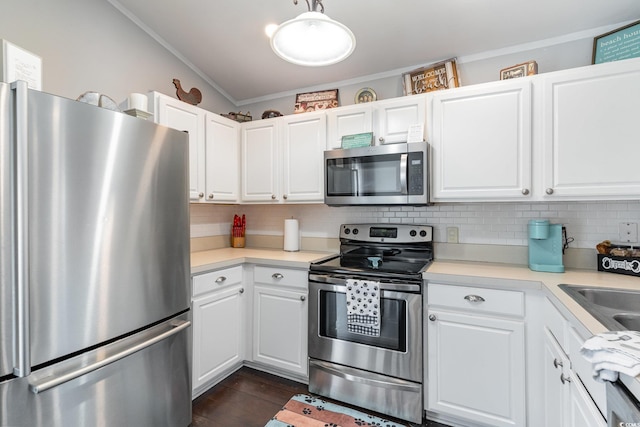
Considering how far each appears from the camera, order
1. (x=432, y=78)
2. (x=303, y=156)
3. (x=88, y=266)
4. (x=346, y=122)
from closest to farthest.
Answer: (x=88, y=266) < (x=432, y=78) < (x=346, y=122) < (x=303, y=156)

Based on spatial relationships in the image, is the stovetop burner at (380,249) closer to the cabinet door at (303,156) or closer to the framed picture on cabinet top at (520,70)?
the cabinet door at (303,156)

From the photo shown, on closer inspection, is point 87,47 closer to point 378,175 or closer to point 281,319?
point 378,175

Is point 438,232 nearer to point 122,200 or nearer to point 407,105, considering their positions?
point 407,105

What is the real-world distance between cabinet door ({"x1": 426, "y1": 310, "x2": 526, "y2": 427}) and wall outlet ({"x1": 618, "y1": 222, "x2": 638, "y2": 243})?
958 millimetres

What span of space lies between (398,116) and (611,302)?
1579 mm

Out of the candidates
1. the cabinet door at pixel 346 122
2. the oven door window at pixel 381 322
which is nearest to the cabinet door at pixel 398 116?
the cabinet door at pixel 346 122

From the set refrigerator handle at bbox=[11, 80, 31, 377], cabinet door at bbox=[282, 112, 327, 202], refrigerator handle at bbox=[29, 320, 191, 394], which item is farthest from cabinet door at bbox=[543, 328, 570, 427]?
refrigerator handle at bbox=[11, 80, 31, 377]

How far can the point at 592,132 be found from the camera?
1709mm

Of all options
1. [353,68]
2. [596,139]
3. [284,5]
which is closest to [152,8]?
[284,5]

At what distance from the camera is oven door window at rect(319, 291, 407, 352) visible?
6.15ft

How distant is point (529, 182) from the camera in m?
1.86

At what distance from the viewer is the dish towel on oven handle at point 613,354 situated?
2.46 ft

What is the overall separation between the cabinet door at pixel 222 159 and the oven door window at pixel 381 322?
124cm

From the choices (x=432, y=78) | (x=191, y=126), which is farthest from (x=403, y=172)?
(x=191, y=126)
